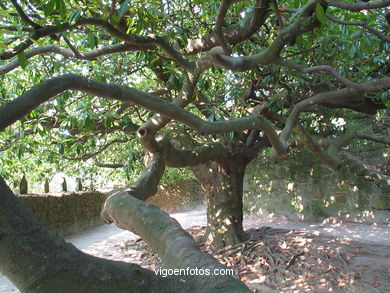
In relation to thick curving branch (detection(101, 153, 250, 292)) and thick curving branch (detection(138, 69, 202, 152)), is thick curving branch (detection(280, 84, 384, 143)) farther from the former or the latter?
thick curving branch (detection(101, 153, 250, 292))

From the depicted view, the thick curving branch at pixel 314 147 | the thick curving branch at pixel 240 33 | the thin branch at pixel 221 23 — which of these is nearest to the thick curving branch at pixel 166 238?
the thin branch at pixel 221 23

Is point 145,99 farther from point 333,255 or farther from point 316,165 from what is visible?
point 316,165

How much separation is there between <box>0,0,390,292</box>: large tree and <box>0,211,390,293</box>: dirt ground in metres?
0.72

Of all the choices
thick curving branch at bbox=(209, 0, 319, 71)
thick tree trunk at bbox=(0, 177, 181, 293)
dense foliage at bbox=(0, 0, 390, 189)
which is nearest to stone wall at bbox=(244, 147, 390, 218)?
dense foliage at bbox=(0, 0, 390, 189)

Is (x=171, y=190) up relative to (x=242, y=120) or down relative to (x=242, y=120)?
down

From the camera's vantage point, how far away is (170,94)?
5047 millimetres

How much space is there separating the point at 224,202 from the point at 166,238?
16.3 feet

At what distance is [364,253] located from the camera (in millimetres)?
5625

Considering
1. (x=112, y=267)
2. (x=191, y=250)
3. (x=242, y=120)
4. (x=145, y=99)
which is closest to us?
(x=112, y=267)

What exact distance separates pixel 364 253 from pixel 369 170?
3.29 metres

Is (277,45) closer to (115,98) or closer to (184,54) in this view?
(184,54)

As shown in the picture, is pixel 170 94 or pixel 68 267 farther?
pixel 170 94

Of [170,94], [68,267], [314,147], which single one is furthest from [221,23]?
[68,267]

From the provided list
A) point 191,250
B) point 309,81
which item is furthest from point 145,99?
point 309,81
